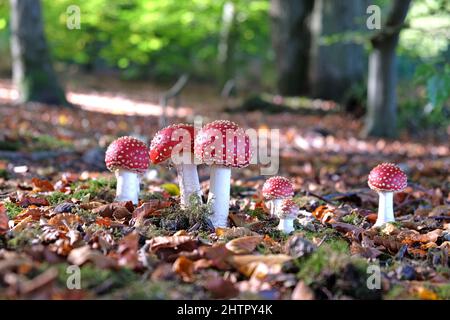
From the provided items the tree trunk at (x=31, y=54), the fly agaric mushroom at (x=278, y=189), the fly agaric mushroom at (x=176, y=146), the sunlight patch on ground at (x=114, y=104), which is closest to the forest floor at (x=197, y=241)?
the fly agaric mushroom at (x=278, y=189)

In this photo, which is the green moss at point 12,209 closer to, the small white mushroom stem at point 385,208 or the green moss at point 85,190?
the green moss at point 85,190

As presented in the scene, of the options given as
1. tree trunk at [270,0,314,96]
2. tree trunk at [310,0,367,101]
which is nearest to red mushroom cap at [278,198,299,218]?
tree trunk at [310,0,367,101]

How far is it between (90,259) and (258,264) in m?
0.83

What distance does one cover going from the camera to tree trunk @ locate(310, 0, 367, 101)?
41.0 ft

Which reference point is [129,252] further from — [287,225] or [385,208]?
[385,208]

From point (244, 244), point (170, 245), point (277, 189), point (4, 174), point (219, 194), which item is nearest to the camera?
point (170, 245)

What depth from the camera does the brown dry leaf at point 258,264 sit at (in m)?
2.60

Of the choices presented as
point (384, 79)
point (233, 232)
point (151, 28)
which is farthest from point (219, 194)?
point (151, 28)

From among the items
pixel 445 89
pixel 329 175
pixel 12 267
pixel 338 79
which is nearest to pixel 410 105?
pixel 338 79

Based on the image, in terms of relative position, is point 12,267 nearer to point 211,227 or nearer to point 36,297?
point 36,297

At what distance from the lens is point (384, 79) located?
9102mm

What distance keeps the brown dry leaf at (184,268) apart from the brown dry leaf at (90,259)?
308mm

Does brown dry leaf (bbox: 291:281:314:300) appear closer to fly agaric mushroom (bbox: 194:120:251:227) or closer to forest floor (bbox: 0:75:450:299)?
forest floor (bbox: 0:75:450:299)

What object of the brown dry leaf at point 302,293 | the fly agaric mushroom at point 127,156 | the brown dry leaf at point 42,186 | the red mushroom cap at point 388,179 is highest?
the fly agaric mushroom at point 127,156
